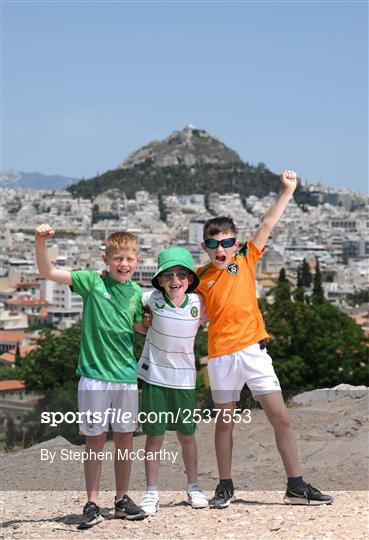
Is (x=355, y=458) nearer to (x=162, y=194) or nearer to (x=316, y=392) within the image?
(x=316, y=392)

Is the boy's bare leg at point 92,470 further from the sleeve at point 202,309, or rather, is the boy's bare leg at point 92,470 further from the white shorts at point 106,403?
the sleeve at point 202,309

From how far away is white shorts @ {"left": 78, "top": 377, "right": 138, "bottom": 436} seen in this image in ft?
14.3

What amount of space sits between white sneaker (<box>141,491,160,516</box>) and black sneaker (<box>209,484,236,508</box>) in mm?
245

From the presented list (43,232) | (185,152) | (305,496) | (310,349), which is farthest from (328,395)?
(185,152)

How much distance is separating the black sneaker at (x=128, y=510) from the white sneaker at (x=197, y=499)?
0.24 m

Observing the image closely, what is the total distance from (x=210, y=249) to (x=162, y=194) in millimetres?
181335

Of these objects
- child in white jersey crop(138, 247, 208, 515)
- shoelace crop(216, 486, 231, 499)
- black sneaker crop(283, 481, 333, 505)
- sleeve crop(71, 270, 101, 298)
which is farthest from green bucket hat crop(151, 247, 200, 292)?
black sneaker crop(283, 481, 333, 505)

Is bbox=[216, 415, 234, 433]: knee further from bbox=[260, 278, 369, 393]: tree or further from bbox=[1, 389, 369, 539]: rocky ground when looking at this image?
bbox=[260, 278, 369, 393]: tree

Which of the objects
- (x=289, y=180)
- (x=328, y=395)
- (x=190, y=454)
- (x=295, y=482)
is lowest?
(x=328, y=395)

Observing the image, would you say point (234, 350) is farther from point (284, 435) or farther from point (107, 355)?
point (107, 355)

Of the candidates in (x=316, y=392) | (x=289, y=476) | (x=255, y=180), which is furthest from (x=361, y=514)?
(x=255, y=180)

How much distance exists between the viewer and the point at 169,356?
4.41 metres

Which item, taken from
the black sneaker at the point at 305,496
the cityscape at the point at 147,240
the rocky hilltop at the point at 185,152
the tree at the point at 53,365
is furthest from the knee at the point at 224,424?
the rocky hilltop at the point at 185,152

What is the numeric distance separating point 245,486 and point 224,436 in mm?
871
